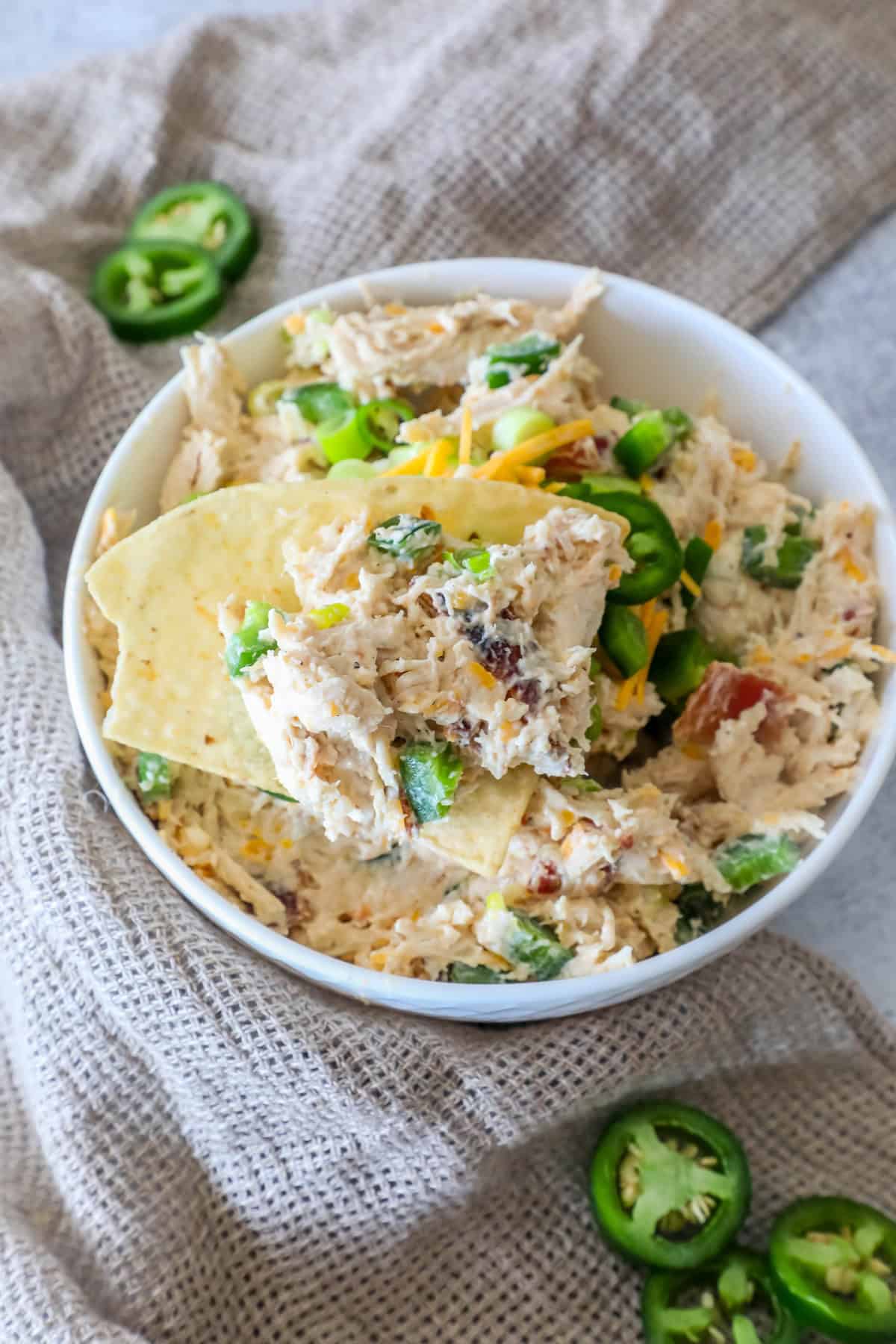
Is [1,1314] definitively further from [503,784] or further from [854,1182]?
[854,1182]

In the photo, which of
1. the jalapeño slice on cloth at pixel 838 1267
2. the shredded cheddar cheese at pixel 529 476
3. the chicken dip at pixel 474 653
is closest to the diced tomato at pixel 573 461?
the chicken dip at pixel 474 653

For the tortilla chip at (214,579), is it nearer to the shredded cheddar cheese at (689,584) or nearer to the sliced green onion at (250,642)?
the sliced green onion at (250,642)

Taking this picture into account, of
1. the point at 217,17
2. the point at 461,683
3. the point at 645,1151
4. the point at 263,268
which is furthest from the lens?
the point at 217,17

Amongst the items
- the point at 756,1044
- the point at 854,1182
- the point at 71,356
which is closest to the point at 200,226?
the point at 71,356

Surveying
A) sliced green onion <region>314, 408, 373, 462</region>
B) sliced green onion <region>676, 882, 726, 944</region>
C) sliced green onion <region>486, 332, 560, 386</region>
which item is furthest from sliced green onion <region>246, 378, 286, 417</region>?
sliced green onion <region>676, 882, 726, 944</region>

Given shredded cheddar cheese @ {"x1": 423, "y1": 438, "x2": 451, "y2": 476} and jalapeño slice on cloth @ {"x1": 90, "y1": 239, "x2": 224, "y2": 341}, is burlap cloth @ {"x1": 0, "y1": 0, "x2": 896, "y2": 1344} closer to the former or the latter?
jalapeño slice on cloth @ {"x1": 90, "y1": 239, "x2": 224, "y2": 341}

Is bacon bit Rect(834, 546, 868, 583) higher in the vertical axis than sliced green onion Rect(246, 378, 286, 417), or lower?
higher

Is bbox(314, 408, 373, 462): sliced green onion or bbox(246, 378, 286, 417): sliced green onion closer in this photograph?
bbox(314, 408, 373, 462): sliced green onion
